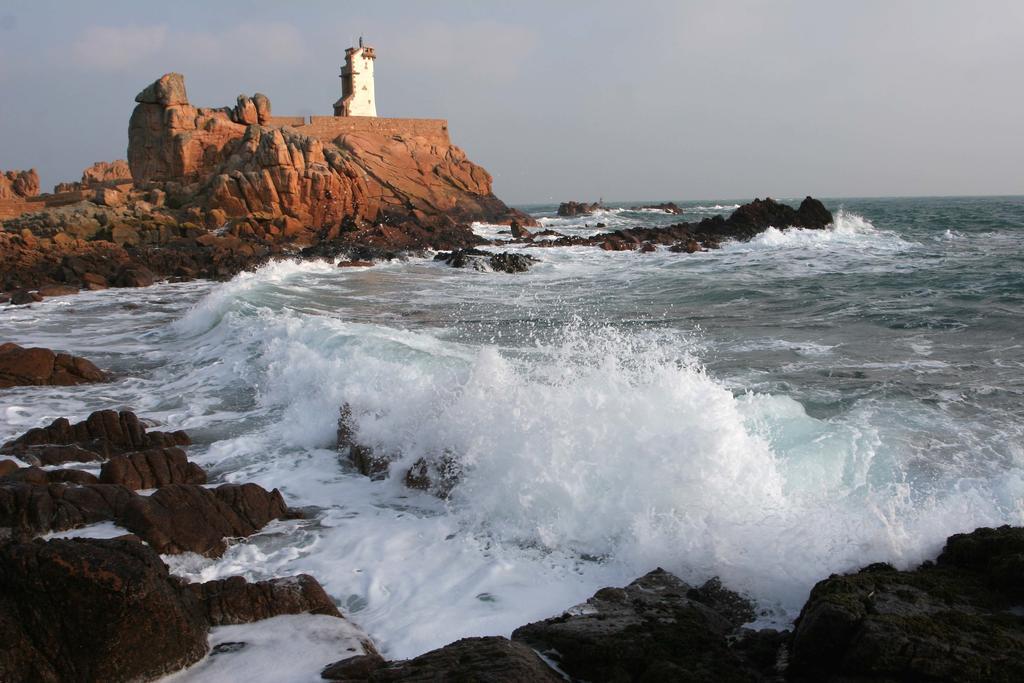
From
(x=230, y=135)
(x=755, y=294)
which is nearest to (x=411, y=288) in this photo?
(x=755, y=294)

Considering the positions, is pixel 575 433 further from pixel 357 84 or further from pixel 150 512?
pixel 357 84

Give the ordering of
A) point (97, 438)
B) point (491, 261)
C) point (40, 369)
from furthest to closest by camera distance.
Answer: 1. point (491, 261)
2. point (40, 369)
3. point (97, 438)

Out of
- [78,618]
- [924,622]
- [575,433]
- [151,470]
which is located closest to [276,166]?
[151,470]

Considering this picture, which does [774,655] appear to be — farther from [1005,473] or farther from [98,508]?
[98,508]

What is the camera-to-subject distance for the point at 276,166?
29594 mm

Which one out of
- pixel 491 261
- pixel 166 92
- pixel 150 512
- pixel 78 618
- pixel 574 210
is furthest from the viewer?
pixel 574 210

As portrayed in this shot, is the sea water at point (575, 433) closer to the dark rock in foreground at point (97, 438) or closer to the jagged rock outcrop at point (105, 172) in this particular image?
the dark rock in foreground at point (97, 438)

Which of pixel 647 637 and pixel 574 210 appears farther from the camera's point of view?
pixel 574 210

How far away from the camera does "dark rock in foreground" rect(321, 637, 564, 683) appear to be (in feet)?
9.25

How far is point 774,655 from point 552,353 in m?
6.86

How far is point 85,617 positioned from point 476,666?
5.61 ft

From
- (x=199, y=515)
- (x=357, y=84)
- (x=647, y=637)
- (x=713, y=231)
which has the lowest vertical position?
(x=199, y=515)

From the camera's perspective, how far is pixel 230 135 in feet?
112

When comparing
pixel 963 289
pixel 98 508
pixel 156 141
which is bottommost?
pixel 98 508
